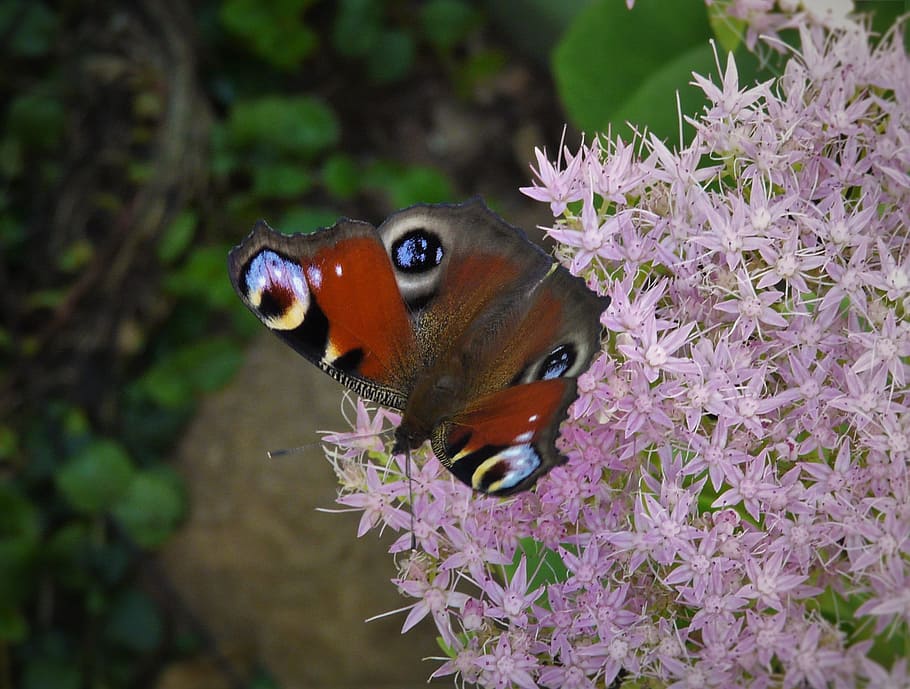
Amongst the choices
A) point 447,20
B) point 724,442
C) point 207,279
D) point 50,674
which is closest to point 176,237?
point 207,279

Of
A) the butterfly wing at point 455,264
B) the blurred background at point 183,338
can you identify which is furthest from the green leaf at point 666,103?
the blurred background at point 183,338

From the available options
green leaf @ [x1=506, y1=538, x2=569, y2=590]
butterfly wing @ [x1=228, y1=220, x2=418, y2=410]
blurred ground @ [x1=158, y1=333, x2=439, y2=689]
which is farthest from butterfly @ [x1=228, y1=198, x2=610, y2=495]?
blurred ground @ [x1=158, y1=333, x2=439, y2=689]

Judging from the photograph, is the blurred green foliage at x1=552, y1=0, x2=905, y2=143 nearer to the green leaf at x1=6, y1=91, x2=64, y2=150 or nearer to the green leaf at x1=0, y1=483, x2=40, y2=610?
the green leaf at x1=6, y1=91, x2=64, y2=150

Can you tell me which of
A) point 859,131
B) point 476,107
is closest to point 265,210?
point 476,107

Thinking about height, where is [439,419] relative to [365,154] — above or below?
above

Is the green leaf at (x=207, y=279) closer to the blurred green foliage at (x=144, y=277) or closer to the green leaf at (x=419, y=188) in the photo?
the blurred green foliage at (x=144, y=277)

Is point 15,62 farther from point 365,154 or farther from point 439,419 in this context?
point 439,419

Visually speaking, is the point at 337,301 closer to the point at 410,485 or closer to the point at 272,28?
the point at 410,485
